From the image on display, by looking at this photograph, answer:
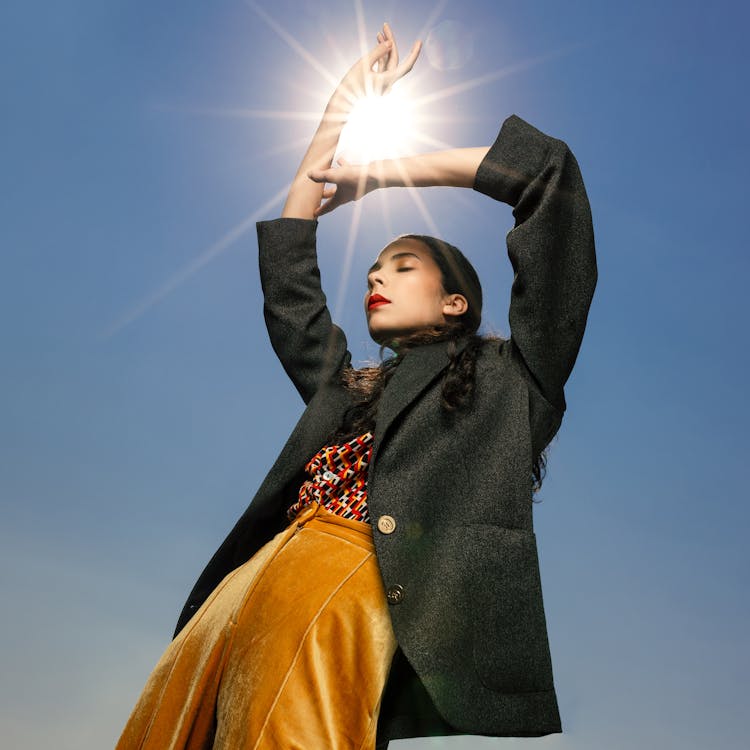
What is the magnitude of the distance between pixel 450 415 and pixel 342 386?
2.21ft

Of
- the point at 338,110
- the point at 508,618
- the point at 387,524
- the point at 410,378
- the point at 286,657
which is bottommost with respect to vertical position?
the point at 286,657

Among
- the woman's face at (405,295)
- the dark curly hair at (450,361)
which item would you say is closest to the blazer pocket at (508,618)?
the dark curly hair at (450,361)

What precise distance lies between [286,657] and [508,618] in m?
0.64

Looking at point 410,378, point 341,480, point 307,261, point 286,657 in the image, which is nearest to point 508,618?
point 286,657

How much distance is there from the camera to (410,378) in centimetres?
311

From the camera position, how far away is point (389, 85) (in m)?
3.72

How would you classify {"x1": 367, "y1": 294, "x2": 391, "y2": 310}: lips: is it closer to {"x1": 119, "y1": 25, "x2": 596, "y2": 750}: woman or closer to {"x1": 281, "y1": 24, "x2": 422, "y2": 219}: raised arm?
{"x1": 119, "y1": 25, "x2": 596, "y2": 750}: woman

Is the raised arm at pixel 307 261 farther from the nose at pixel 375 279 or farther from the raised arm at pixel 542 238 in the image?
the raised arm at pixel 542 238

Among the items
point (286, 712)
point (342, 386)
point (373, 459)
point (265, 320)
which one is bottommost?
point (286, 712)

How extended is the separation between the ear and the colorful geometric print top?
2.55ft

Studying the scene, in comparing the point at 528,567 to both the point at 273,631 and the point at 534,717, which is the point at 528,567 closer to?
the point at 534,717

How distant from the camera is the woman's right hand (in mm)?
3729

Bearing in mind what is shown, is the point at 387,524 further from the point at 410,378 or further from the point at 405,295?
the point at 405,295

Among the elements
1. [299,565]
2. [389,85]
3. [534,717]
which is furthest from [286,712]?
[389,85]
